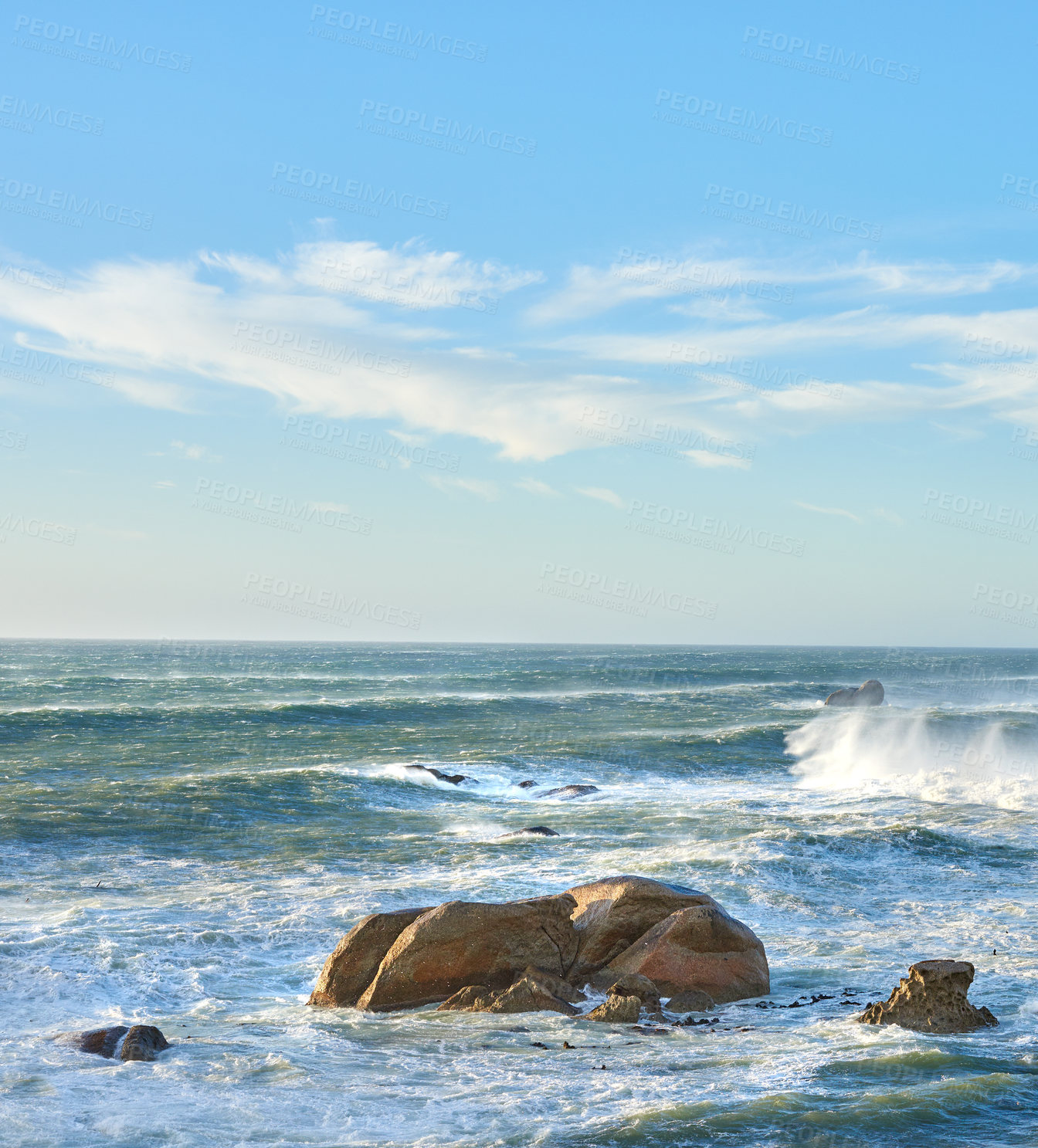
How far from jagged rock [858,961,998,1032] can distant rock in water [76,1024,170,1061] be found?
303 inches

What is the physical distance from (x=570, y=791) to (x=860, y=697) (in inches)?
1957

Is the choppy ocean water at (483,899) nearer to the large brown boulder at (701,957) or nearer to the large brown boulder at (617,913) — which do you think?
the large brown boulder at (701,957)

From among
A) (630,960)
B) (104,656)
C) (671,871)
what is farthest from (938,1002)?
(104,656)

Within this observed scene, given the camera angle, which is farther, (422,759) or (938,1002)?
(422,759)

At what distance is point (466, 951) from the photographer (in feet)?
42.1

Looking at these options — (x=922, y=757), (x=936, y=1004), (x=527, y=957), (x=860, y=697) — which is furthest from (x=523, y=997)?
(x=860, y=697)

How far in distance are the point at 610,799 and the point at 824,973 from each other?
16780 millimetres

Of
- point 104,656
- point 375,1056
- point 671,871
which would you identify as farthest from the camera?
point 104,656

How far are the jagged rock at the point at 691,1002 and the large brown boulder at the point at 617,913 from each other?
3.92ft

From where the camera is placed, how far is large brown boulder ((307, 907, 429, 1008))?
12664mm

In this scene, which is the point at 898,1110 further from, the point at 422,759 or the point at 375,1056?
the point at 422,759

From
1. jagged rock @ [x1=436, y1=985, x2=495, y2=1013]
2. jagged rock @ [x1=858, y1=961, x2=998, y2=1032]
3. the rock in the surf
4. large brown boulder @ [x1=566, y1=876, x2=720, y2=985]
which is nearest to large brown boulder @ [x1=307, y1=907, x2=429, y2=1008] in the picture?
the rock in the surf

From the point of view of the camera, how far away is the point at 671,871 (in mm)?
19547

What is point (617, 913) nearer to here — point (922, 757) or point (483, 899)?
point (483, 899)
